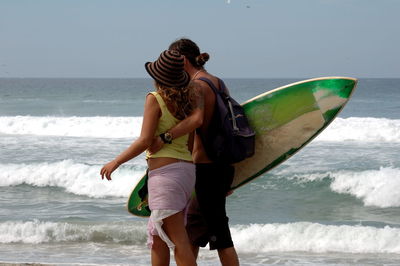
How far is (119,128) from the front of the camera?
18.3 metres

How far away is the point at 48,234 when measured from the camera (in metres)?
6.49

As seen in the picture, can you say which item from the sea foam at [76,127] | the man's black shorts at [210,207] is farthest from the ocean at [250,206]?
the man's black shorts at [210,207]

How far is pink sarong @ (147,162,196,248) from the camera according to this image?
2.91 meters

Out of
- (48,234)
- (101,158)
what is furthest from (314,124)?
(101,158)

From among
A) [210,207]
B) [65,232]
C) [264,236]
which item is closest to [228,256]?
[210,207]

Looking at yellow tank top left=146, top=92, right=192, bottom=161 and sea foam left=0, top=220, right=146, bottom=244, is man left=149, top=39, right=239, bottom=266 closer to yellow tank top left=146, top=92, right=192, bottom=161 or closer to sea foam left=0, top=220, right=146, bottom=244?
yellow tank top left=146, top=92, right=192, bottom=161

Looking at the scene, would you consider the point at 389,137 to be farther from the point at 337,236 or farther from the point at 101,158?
the point at 337,236

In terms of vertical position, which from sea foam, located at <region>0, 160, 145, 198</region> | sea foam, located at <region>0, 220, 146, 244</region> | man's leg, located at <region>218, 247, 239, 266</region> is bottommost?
sea foam, located at <region>0, 160, 145, 198</region>

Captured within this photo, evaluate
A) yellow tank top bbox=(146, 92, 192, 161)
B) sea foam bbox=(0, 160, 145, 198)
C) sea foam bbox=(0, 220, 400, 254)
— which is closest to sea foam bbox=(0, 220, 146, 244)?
sea foam bbox=(0, 220, 400, 254)

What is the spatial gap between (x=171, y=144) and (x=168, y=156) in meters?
0.05

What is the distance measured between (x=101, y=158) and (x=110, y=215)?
4752 mm

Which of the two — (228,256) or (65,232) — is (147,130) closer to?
(228,256)

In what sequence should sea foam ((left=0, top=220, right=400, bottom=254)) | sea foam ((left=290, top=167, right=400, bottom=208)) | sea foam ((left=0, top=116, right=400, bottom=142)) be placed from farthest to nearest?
sea foam ((left=0, top=116, right=400, bottom=142)) < sea foam ((left=290, top=167, right=400, bottom=208)) < sea foam ((left=0, top=220, right=400, bottom=254))

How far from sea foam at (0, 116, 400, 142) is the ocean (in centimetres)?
6
